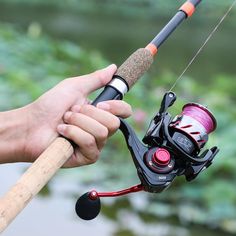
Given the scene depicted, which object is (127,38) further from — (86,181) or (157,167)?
(157,167)

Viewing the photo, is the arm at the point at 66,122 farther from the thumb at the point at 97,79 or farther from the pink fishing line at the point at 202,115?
the pink fishing line at the point at 202,115

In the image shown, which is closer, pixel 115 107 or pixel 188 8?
pixel 115 107

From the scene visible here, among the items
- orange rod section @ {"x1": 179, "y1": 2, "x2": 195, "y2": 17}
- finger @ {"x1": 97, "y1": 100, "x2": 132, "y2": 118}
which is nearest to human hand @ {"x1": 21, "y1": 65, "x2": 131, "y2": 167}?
finger @ {"x1": 97, "y1": 100, "x2": 132, "y2": 118}

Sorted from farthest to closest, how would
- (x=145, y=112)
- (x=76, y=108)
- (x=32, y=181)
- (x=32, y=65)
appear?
(x=32, y=65)
(x=145, y=112)
(x=76, y=108)
(x=32, y=181)

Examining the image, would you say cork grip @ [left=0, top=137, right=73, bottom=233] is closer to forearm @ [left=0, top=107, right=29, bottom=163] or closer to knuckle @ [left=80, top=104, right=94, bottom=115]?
knuckle @ [left=80, top=104, right=94, bottom=115]

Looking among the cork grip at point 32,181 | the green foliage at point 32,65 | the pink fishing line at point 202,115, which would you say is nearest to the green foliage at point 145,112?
the green foliage at point 32,65

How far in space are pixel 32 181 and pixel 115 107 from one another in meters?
0.33

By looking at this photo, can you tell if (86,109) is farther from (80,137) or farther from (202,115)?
(202,115)

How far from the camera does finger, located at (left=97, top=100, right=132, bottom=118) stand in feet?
5.31

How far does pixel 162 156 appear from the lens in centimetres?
160

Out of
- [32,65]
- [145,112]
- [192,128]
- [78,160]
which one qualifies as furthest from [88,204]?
[32,65]

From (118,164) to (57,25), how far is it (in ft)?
23.3

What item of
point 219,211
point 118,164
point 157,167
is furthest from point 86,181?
point 157,167

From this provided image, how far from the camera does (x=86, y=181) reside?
168 inches
